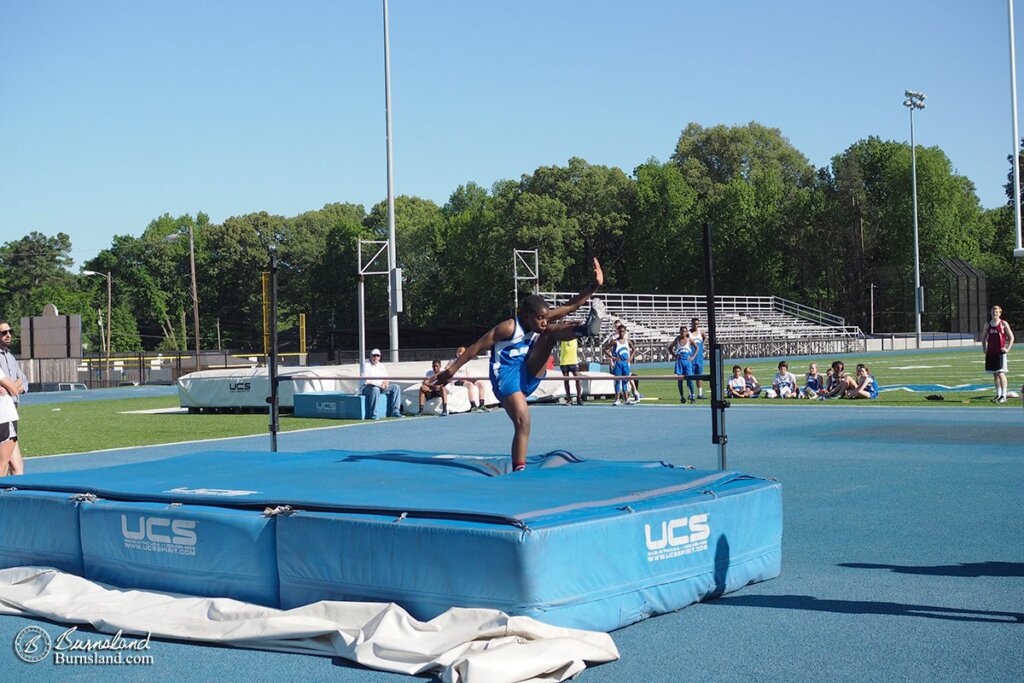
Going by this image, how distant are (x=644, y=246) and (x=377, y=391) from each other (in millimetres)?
52771

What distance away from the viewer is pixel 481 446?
45.0 feet

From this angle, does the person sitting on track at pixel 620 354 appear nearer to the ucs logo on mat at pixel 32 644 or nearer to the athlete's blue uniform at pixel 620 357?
the athlete's blue uniform at pixel 620 357

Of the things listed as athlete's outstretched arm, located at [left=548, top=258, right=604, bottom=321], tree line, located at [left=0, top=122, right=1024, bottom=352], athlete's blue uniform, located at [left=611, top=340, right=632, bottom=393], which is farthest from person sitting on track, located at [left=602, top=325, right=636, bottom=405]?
tree line, located at [left=0, top=122, right=1024, bottom=352]


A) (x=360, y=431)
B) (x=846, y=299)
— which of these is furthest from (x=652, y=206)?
(x=360, y=431)

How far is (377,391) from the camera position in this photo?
19.5 metres

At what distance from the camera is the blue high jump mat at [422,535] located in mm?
5012

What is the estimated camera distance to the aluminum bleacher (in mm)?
45000

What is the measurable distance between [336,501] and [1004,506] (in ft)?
17.9

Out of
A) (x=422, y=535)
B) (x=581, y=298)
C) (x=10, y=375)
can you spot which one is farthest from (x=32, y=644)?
(x=10, y=375)
